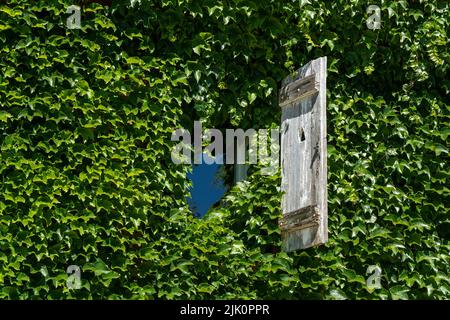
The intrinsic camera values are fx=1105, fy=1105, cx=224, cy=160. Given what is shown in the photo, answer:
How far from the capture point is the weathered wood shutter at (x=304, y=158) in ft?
28.8

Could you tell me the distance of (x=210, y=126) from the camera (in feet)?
31.5

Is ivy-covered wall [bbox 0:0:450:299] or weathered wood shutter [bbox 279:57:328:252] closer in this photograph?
weathered wood shutter [bbox 279:57:328:252]

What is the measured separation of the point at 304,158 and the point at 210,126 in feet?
3.23

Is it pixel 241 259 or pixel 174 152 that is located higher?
pixel 174 152

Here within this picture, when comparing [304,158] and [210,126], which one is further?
[210,126]

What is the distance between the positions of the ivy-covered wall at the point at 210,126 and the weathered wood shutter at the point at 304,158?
9.3 inches

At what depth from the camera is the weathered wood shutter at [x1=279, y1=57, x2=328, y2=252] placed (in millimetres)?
8781

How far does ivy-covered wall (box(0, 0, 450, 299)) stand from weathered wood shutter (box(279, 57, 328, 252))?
235 millimetres

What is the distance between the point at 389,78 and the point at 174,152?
7.18 ft

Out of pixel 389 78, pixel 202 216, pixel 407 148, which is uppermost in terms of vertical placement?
pixel 389 78

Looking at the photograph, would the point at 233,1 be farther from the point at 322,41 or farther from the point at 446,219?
the point at 446,219

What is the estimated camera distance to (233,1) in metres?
9.67
